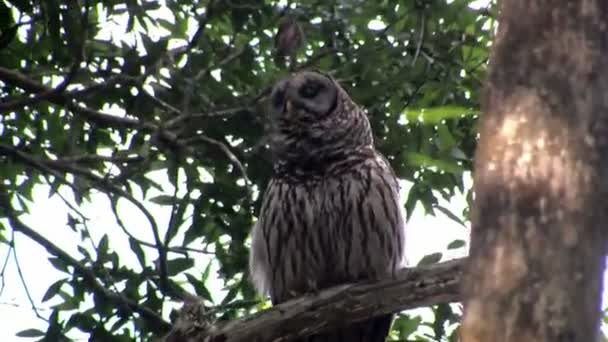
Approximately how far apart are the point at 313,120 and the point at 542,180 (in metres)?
3.51

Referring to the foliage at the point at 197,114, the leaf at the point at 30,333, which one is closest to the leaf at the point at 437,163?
the foliage at the point at 197,114

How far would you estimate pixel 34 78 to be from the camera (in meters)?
5.77

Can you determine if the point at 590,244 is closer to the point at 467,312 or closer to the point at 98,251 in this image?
the point at 467,312

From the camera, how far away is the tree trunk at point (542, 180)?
227 centimetres

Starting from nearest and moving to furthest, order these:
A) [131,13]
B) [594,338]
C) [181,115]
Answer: [594,338], [181,115], [131,13]

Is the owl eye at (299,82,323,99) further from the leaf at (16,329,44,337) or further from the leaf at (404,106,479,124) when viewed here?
the leaf at (16,329,44,337)

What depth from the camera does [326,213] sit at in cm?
536

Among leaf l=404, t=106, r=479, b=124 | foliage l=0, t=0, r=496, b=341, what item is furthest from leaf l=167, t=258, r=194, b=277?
leaf l=404, t=106, r=479, b=124

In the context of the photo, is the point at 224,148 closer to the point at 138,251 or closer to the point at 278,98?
the point at 278,98

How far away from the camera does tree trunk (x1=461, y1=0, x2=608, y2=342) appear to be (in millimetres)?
2271

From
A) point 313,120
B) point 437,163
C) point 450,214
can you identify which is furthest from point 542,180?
point 313,120

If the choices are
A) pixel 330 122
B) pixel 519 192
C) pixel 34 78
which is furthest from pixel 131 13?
pixel 519 192

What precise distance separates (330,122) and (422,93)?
0.44 m

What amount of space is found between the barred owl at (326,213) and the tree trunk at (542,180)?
9.27ft
